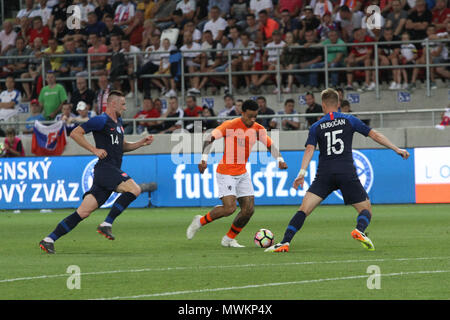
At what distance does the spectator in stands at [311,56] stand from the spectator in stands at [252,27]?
1593 mm

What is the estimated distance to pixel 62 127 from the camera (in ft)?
81.1

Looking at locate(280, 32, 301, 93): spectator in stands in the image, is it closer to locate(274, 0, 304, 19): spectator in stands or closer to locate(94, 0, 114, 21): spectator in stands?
locate(274, 0, 304, 19): spectator in stands

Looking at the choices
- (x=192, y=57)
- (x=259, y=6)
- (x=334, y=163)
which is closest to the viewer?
(x=334, y=163)

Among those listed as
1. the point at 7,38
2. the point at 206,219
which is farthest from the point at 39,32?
the point at 206,219

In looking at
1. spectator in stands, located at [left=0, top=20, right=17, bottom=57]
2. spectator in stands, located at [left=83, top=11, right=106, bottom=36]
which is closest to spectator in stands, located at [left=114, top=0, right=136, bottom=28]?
spectator in stands, located at [left=83, top=11, right=106, bottom=36]

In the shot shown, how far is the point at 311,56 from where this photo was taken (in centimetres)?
2556

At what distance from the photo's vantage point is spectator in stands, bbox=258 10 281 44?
26.2 m

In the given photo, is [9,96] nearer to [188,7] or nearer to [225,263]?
[188,7]

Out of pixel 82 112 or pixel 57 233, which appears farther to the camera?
pixel 82 112

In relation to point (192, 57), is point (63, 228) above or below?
below

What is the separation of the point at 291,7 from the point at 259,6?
1.04 meters

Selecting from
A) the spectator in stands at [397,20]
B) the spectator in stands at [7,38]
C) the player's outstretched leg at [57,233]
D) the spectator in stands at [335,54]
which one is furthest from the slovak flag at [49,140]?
the player's outstretched leg at [57,233]
